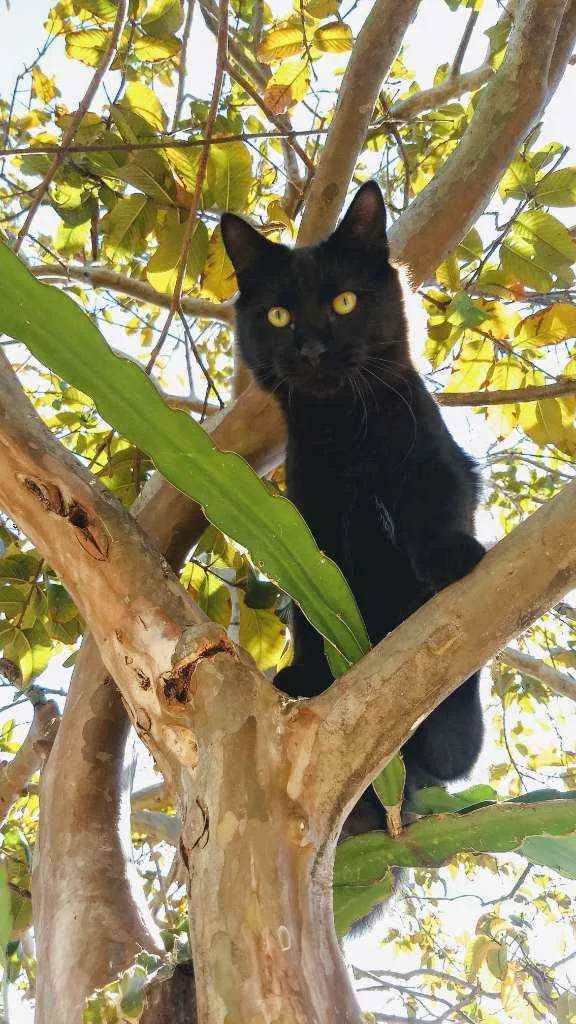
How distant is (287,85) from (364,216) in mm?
535

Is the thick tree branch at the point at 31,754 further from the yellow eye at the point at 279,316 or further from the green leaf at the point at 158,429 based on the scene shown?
the yellow eye at the point at 279,316

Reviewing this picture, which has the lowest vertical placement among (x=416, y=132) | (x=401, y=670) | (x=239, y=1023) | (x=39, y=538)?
(x=239, y=1023)

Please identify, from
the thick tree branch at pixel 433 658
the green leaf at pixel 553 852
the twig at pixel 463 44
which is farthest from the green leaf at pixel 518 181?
the green leaf at pixel 553 852

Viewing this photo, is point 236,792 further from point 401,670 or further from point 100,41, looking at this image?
point 100,41

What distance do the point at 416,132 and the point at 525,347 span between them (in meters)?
1.54

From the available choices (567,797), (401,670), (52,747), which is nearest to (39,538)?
(52,747)

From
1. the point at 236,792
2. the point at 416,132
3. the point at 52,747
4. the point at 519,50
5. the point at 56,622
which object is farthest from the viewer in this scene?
the point at 416,132

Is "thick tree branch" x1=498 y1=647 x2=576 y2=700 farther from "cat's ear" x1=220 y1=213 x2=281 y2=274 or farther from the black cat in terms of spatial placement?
"cat's ear" x1=220 y1=213 x2=281 y2=274

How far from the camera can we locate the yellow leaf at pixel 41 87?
2.94 metres

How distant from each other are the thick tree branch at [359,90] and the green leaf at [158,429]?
4.97ft

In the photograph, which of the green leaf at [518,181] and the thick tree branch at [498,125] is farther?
the green leaf at [518,181]

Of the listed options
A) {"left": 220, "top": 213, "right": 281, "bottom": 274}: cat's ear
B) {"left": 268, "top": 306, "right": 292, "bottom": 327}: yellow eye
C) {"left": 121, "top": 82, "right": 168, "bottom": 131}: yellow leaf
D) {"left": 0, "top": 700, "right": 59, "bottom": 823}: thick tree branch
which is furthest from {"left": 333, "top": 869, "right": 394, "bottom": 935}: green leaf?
{"left": 121, "top": 82, "right": 168, "bottom": 131}: yellow leaf

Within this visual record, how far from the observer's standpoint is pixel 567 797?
4.34 ft

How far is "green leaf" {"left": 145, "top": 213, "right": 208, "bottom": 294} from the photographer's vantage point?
236 centimetres
